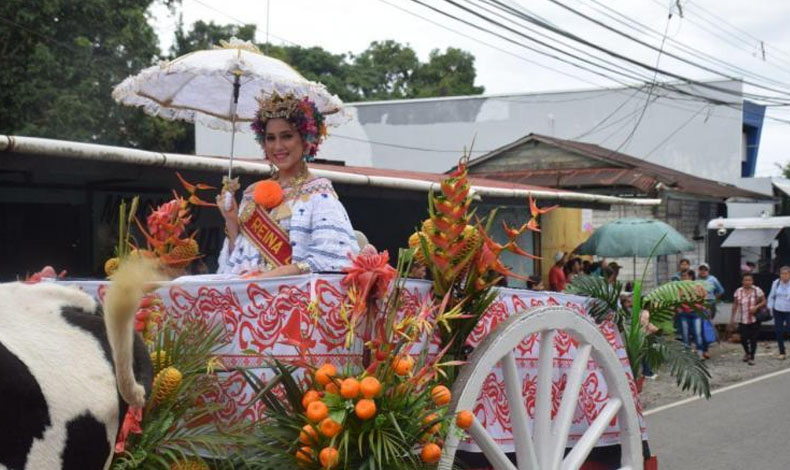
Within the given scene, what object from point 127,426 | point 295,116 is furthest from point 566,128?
point 127,426

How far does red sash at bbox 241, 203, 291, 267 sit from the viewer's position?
11.6 feet

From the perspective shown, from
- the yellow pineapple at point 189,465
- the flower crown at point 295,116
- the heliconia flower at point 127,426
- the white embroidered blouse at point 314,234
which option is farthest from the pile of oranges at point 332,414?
the flower crown at point 295,116

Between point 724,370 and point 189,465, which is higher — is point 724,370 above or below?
below

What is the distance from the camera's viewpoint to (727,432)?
8602mm

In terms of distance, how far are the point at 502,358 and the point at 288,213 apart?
992 millimetres

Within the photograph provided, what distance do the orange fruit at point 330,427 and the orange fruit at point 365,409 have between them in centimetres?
6

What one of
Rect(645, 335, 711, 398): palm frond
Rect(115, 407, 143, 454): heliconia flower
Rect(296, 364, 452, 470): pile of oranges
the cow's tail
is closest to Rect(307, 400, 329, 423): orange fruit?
Rect(296, 364, 452, 470): pile of oranges

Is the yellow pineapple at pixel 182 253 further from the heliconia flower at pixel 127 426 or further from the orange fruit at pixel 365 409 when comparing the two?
the heliconia flower at pixel 127 426

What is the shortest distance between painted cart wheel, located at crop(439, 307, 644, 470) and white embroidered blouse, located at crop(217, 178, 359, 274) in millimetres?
682

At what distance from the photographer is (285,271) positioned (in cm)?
331

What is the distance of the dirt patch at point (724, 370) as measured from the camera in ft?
37.1

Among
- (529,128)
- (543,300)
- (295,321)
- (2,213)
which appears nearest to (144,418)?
(295,321)

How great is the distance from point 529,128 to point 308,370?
25411mm

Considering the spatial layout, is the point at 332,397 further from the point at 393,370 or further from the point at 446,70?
the point at 446,70
